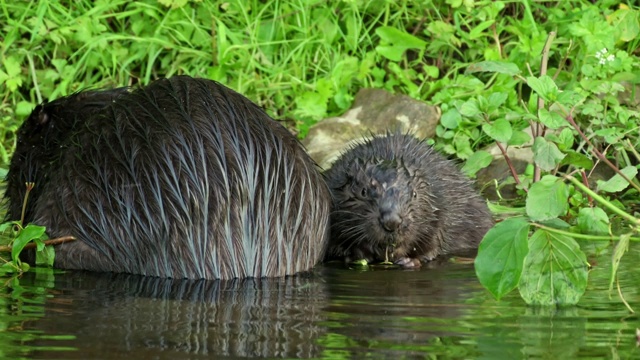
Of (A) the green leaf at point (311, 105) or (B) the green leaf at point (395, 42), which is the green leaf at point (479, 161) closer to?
(A) the green leaf at point (311, 105)

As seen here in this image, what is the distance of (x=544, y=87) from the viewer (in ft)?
15.7

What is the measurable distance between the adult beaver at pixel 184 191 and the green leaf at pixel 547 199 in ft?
3.38

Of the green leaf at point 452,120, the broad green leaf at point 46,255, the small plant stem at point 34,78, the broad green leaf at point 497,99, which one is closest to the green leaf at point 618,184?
the broad green leaf at point 497,99

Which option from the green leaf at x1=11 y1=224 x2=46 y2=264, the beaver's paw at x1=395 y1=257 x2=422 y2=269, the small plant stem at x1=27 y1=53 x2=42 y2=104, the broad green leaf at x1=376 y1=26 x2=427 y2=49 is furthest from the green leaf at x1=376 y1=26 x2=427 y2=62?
the green leaf at x1=11 y1=224 x2=46 y2=264

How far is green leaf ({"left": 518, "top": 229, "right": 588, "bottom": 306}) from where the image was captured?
3.68m

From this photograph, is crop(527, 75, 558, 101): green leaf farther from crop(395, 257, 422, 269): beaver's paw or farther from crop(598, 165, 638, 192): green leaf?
crop(395, 257, 422, 269): beaver's paw

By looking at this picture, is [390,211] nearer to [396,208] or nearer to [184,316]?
[396,208]

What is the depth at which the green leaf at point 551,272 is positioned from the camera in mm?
3680

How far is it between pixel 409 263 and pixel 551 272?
1.41 metres

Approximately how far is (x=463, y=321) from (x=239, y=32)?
Answer: 4.60m

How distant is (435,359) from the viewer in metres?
3.09

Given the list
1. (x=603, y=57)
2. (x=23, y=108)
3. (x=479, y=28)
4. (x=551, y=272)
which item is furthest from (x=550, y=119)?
(x=23, y=108)

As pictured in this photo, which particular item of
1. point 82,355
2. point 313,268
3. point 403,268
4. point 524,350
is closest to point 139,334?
point 82,355

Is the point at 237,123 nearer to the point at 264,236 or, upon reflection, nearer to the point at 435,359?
the point at 264,236
